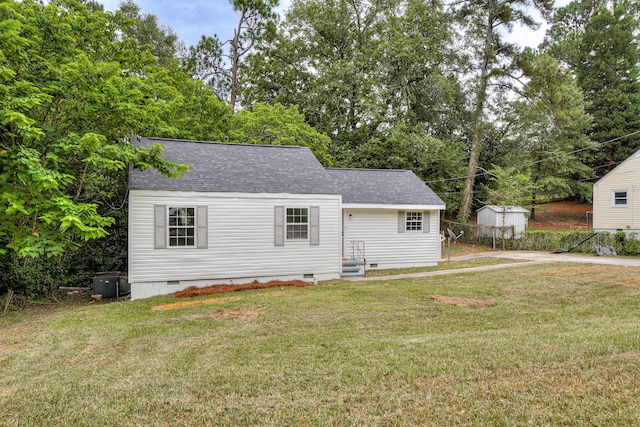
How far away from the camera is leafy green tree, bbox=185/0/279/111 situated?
77.3 ft

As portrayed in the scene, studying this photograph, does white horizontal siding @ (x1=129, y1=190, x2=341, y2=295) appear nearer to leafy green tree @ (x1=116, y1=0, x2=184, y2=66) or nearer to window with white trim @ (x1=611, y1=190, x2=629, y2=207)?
leafy green tree @ (x1=116, y1=0, x2=184, y2=66)

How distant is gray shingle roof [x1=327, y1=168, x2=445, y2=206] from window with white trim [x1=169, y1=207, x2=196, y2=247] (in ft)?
19.7

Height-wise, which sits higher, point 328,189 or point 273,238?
point 328,189

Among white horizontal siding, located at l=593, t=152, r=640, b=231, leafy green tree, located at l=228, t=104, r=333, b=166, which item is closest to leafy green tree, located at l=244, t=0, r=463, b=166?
leafy green tree, located at l=228, t=104, r=333, b=166

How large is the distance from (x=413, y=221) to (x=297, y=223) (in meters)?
6.03

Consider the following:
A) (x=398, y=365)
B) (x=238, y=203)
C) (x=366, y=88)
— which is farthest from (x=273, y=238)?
(x=366, y=88)

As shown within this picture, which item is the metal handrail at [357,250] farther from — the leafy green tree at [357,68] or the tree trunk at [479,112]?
the tree trunk at [479,112]

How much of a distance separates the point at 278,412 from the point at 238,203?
8626 millimetres

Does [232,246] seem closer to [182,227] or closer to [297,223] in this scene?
[182,227]

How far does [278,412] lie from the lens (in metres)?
3.50

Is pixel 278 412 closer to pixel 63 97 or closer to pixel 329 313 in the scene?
pixel 329 313

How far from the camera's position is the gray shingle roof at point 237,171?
11.1 m

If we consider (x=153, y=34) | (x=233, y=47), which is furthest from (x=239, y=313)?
(x=153, y=34)

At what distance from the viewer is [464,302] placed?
848 cm
